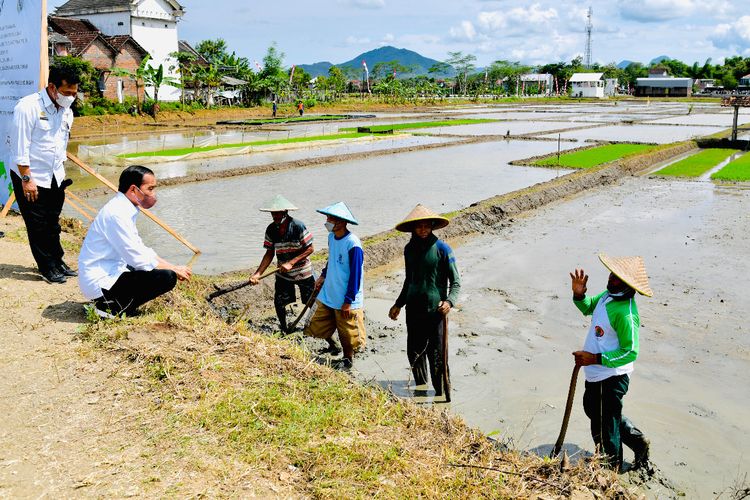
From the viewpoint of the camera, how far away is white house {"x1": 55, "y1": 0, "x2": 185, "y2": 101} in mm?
42281

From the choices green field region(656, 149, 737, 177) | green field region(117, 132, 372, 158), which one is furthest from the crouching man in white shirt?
green field region(656, 149, 737, 177)

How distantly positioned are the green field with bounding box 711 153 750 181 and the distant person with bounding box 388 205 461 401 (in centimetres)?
1391

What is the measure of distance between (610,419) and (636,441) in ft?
0.85

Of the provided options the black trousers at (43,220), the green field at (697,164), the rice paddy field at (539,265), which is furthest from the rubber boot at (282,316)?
the green field at (697,164)

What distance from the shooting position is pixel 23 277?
572 centimetres

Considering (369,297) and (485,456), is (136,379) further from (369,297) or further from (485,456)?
(369,297)

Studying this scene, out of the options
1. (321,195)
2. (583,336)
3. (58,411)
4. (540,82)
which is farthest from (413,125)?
(540,82)

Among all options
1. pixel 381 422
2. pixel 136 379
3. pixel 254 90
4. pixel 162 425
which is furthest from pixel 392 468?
pixel 254 90

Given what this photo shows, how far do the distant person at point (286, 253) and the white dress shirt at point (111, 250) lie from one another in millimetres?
1019

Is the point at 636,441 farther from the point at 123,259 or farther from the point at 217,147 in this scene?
the point at 217,147

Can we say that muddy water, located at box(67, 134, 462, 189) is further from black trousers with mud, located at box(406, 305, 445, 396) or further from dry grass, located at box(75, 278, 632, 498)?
black trousers with mud, located at box(406, 305, 445, 396)

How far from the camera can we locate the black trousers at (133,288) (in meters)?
4.66

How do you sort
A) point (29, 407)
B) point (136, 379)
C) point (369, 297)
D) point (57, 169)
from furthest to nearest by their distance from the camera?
point (369, 297), point (57, 169), point (136, 379), point (29, 407)

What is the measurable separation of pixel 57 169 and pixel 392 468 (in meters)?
4.22
